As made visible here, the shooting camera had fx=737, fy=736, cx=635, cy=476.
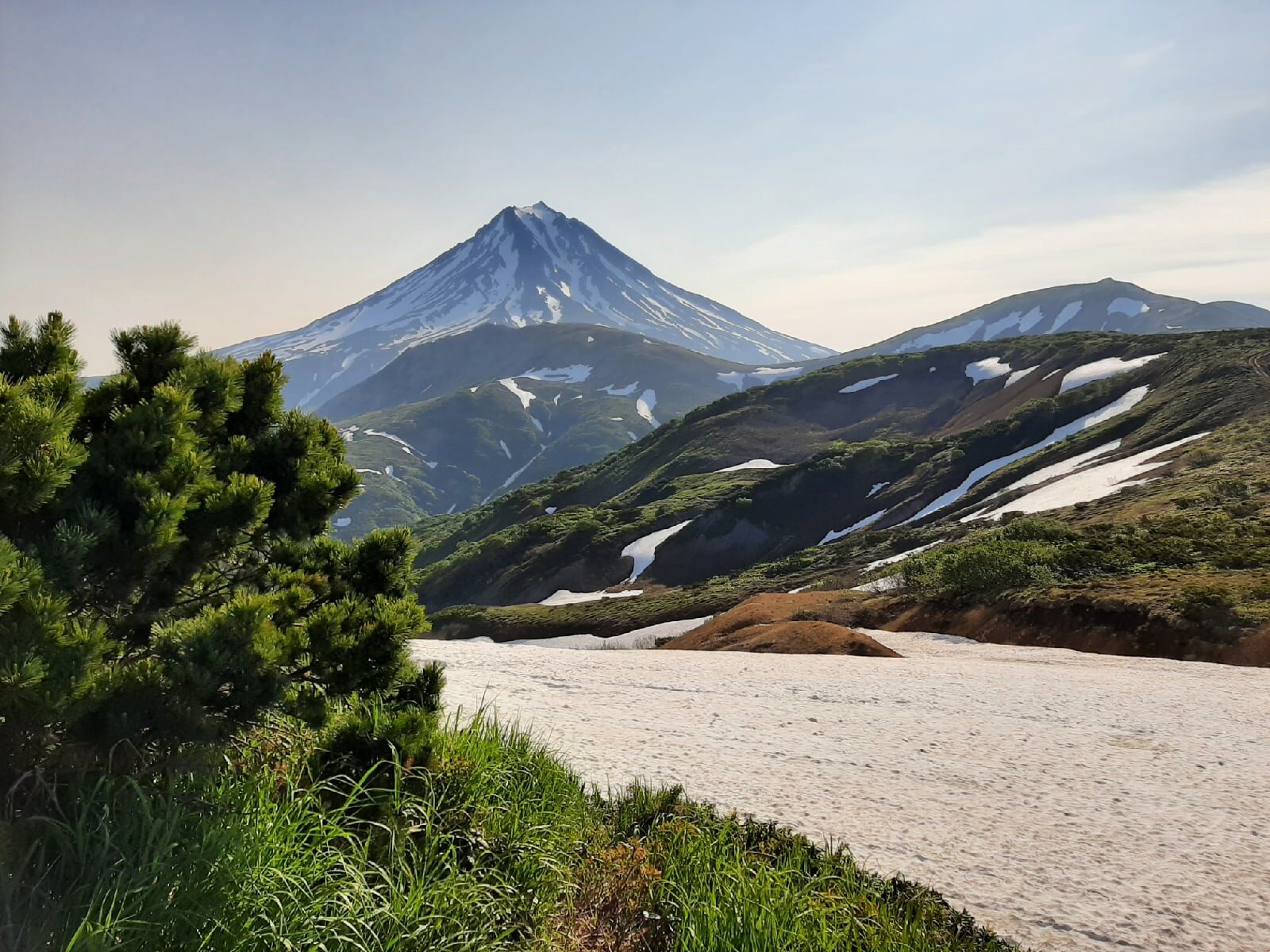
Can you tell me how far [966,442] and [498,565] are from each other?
34412mm

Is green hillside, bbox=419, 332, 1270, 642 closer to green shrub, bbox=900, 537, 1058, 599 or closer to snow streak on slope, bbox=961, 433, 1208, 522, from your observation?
snow streak on slope, bbox=961, 433, 1208, 522

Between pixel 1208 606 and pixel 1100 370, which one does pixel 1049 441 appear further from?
pixel 1208 606

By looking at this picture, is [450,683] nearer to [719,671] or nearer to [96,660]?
[719,671]

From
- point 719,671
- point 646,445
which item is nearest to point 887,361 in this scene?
point 646,445

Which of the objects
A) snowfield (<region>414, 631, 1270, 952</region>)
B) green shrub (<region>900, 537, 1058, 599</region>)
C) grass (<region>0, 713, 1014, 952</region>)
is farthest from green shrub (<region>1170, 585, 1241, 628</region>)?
grass (<region>0, 713, 1014, 952</region>)

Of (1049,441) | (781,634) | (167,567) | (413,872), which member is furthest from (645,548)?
(167,567)

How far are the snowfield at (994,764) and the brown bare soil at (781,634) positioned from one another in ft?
4.96

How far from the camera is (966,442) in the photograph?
171ft

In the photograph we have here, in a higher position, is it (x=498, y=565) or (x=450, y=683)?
(x=450, y=683)

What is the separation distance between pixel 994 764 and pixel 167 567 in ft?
26.8

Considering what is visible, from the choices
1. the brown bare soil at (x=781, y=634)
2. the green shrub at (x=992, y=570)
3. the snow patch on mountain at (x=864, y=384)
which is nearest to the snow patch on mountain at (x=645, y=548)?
the brown bare soil at (x=781, y=634)

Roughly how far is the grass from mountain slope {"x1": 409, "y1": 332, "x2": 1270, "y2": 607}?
886 inches

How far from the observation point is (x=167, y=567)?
12.1 feet

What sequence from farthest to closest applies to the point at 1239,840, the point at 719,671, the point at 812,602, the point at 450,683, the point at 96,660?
the point at 812,602 < the point at 719,671 < the point at 450,683 < the point at 1239,840 < the point at 96,660
